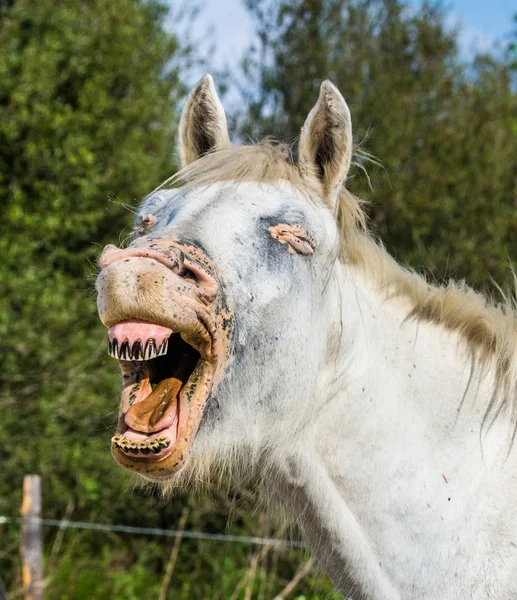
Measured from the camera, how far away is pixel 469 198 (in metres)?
11.2

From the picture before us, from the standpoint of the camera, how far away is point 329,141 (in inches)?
108

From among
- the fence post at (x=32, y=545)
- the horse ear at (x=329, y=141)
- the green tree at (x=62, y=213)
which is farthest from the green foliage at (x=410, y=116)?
the horse ear at (x=329, y=141)

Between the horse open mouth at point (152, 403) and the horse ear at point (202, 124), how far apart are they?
1.10m

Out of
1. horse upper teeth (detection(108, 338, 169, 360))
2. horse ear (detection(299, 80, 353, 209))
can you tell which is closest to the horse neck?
horse ear (detection(299, 80, 353, 209))

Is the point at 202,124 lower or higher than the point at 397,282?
higher

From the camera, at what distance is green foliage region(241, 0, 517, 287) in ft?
35.9

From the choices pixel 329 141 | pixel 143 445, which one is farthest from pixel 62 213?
pixel 143 445

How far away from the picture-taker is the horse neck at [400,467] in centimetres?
230

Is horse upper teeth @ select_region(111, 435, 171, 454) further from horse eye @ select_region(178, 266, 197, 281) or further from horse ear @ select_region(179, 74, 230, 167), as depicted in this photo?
horse ear @ select_region(179, 74, 230, 167)

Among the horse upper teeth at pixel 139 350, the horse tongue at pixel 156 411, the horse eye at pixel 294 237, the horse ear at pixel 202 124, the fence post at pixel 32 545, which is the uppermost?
the horse ear at pixel 202 124

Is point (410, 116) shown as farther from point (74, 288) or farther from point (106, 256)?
point (106, 256)

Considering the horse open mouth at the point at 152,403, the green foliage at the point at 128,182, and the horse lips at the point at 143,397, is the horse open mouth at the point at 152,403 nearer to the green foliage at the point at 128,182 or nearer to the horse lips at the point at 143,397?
the horse lips at the point at 143,397

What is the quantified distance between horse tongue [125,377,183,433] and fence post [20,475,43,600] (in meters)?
3.62

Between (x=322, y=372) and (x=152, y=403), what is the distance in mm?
636
